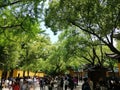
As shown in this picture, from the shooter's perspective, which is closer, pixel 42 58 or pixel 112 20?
pixel 112 20

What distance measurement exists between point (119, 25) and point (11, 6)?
8536 millimetres

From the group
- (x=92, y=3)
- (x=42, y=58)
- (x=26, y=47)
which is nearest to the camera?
(x=92, y=3)

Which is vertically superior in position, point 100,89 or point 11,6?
point 11,6

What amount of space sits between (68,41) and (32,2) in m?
21.6

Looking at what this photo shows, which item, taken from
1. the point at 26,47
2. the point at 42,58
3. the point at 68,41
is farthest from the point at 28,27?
the point at 42,58

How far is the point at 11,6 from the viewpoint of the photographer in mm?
15219

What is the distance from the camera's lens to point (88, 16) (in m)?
21.2

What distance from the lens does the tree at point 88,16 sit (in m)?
20.2

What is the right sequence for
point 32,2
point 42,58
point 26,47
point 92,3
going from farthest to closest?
1. point 42,58
2. point 26,47
3. point 92,3
4. point 32,2

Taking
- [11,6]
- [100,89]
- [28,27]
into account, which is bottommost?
[100,89]

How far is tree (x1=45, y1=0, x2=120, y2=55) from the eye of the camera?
66.3 ft

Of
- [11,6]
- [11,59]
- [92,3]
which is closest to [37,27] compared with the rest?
[11,6]

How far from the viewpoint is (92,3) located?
20.2 m

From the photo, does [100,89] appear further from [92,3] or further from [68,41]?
[68,41]
